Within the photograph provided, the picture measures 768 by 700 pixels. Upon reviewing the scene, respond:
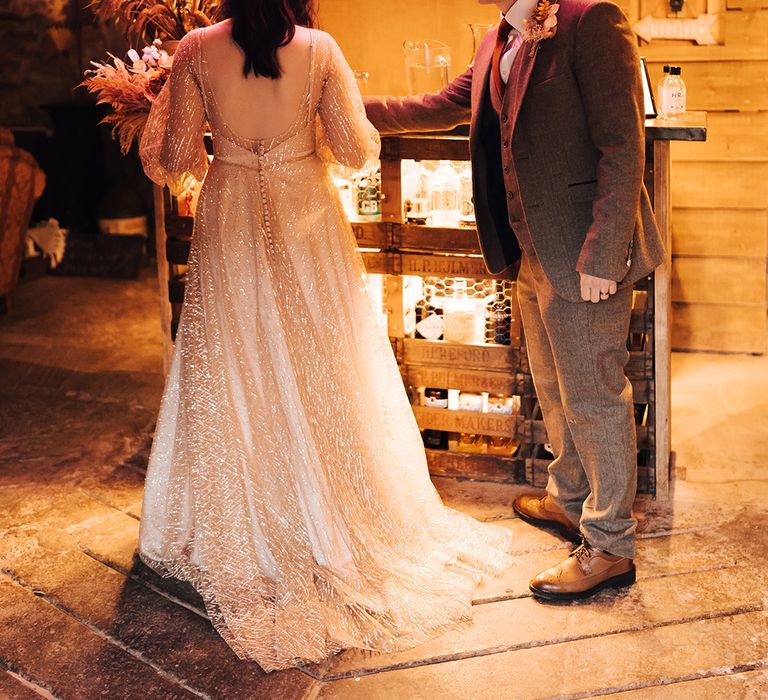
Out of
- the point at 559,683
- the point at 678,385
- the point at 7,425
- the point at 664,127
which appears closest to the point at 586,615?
the point at 559,683

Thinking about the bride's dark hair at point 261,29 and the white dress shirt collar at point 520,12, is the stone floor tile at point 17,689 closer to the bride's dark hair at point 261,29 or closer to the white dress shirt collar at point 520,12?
the bride's dark hair at point 261,29

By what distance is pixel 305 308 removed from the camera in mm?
3318

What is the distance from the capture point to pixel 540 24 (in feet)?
9.59

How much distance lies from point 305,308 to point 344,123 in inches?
22.6

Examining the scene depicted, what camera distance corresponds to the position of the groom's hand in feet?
9.81

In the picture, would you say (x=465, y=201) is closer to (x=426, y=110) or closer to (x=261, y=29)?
(x=426, y=110)

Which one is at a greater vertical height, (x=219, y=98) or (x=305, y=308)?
(x=219, y=98)

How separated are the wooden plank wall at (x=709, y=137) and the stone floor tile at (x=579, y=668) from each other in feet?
8.98

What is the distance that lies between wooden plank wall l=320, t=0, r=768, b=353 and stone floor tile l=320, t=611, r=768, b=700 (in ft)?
8.98

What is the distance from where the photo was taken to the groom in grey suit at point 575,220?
2.87m

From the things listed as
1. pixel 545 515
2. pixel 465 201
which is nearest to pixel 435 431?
pixel 545 515

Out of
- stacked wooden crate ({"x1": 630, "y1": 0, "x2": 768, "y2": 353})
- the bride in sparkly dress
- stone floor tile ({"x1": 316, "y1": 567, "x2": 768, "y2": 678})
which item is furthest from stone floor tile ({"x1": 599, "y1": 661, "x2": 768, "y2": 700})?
stacked wooden crate ({"x1": 630, "y1": 0, "x2": 768, "y2": 353})

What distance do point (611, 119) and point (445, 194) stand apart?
1185 millimetres

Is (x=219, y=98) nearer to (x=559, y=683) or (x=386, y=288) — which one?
(x=386, y=288)
